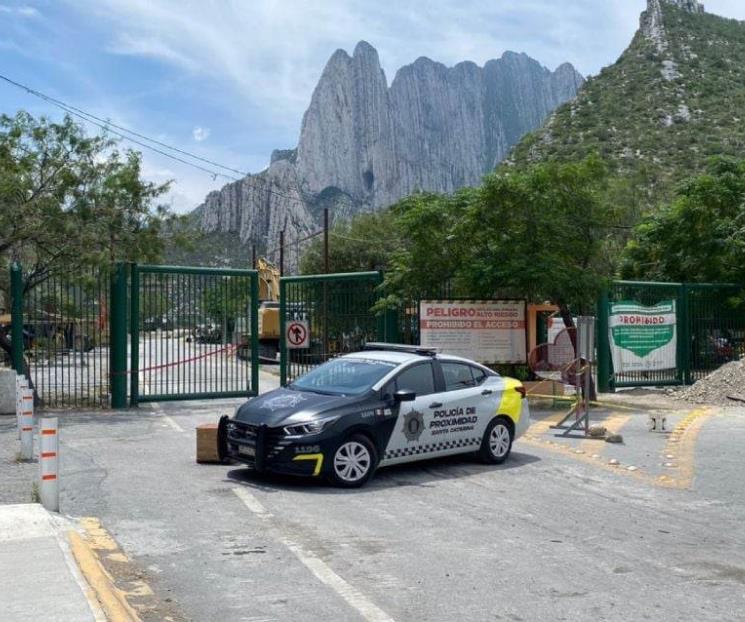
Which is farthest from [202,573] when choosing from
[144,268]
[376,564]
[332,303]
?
[332,303]

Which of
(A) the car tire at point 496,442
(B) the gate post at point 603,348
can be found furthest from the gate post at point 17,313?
(B) the gate post at point 603,348

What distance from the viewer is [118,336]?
17797 millimetres

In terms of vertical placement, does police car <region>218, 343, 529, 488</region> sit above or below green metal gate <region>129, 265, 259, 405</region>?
below

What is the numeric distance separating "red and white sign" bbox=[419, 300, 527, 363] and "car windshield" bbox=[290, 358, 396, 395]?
692 cm

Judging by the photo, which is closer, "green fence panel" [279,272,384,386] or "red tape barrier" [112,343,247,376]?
"red tape barrier" [112,343,247,376]

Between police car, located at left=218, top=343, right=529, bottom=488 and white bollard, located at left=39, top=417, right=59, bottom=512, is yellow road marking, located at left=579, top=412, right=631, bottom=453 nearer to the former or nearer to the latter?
police car, located at left=218, top=343, right=529, bottom=488

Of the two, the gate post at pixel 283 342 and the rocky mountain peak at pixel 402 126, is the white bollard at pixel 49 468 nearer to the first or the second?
the gate post at pixel 283 342

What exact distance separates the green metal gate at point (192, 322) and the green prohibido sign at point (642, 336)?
8624 mm

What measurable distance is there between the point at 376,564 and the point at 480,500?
9.31 ft

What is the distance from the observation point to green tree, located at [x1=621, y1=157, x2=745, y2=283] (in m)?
26.1

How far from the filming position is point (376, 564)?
707cm

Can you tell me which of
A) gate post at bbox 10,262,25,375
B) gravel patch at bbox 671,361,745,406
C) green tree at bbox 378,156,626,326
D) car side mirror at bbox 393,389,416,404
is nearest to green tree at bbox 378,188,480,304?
green tree at bbox 378,156,626,326

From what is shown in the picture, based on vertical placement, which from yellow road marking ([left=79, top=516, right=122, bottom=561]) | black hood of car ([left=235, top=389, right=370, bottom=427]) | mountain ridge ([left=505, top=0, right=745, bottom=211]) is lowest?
yellow road marking ([left=79, top=516, right=122, bottom=561])

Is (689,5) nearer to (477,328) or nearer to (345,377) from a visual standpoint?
(477,328)
